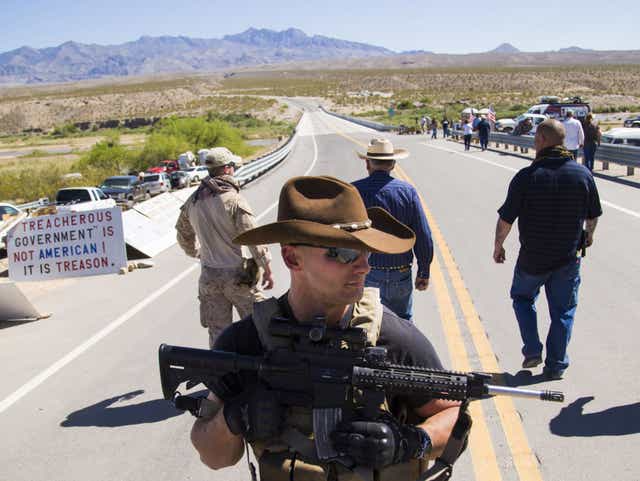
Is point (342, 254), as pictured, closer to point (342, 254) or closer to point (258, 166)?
point (342, 254)

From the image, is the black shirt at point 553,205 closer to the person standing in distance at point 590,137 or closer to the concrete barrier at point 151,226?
the concrete barrier at point 151,226

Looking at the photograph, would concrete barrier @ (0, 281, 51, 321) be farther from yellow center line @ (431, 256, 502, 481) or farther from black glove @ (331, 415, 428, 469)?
black glove @ (331, 415, 428, 469)

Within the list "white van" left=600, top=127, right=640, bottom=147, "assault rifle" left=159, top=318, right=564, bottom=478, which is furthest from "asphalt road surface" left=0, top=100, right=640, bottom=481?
"white van" left=600, top=127, right=640, bottom=147

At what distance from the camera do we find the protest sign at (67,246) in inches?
393

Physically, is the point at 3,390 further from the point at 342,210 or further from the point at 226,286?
the point at 342,210

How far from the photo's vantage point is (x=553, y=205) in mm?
5523

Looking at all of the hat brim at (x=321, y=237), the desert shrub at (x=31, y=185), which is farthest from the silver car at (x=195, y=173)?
the hat brim at (x=321, y=237)

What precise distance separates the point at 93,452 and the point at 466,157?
25.0 meters

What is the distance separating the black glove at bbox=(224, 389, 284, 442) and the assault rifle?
4 centimetres

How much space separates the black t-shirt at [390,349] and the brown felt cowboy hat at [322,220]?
291 mm

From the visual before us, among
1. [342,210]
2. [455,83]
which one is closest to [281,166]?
[342,210]

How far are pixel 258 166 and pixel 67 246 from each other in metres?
16.3

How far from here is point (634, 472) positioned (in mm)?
4207

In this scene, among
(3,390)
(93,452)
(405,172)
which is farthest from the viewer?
(405,172)
